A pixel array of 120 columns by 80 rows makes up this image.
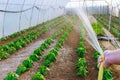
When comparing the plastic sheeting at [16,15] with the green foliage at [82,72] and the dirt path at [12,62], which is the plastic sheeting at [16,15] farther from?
the green foliage at [82,72]

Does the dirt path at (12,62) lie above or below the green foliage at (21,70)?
below

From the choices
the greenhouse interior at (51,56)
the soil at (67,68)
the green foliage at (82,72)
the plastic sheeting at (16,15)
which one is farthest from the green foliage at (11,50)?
the green foliage at (82,72)

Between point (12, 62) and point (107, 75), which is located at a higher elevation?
point (107, 75)

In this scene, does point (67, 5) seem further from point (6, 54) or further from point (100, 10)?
point (6, 54)

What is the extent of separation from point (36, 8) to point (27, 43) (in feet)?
33.1

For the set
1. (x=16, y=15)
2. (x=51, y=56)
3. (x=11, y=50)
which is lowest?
(x=11, y=50)

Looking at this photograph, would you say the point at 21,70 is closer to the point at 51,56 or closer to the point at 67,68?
the point at 67,68

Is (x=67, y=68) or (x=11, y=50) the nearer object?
(x=67, y=68)

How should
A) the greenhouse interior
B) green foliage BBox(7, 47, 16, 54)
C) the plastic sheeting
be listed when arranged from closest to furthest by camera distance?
the greenhouse interior, green foliage BBox(7, 47, 16, 54), the plastic sheeting

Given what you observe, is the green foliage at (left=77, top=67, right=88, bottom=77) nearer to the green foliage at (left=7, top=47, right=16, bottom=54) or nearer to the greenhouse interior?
the greenhouse interior

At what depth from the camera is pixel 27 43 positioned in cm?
1358

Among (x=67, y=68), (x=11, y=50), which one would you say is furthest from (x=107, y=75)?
(x=11, y=50)

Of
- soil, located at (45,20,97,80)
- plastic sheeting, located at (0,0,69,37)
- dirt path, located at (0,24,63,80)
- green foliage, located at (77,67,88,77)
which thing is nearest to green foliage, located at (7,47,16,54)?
dirt path, located at (0,24,63,80)

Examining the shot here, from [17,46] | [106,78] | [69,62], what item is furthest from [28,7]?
[106,78]
